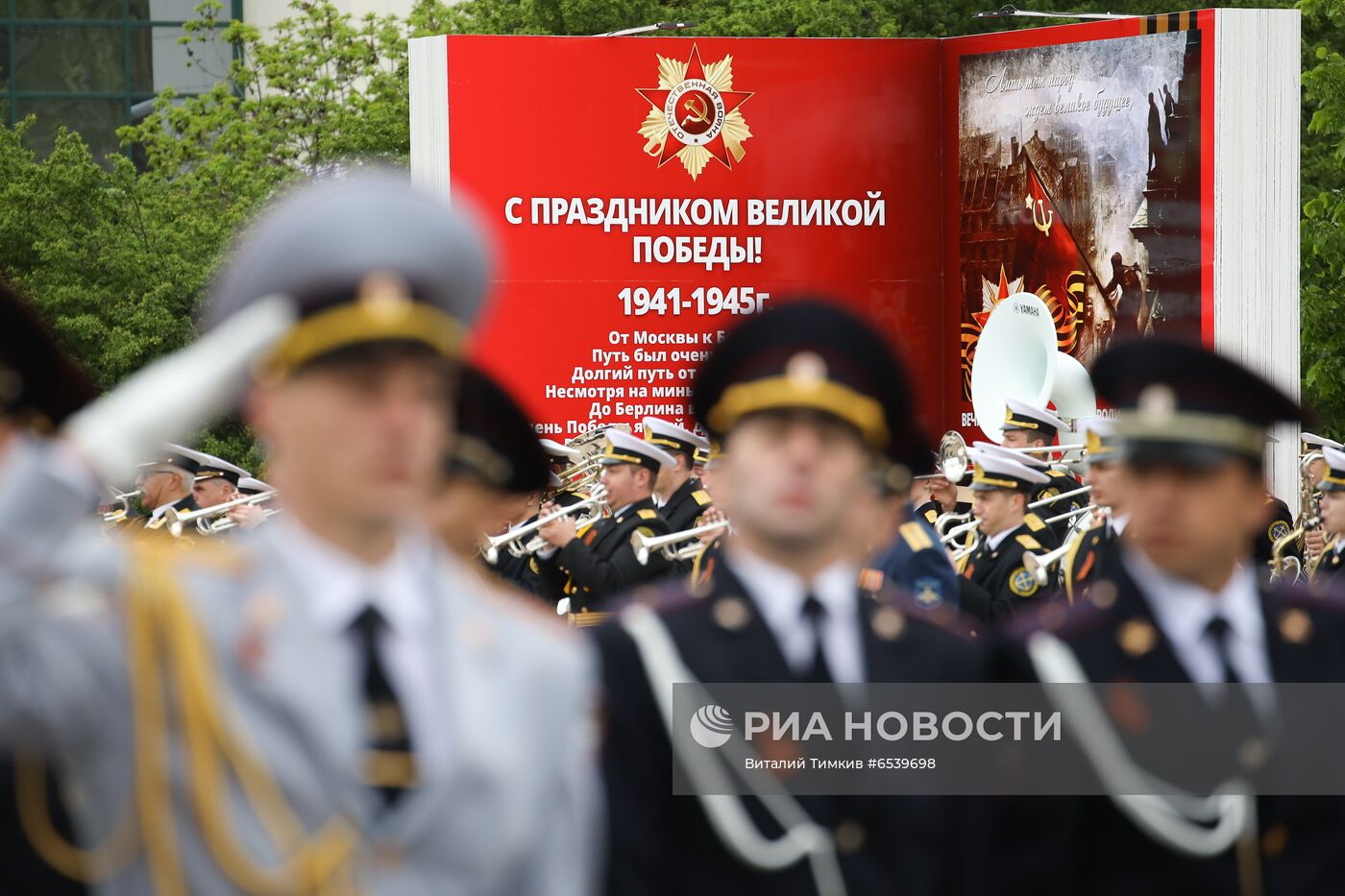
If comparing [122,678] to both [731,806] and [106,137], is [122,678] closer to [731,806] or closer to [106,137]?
[731,806]

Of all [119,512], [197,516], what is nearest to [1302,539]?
[197,516]

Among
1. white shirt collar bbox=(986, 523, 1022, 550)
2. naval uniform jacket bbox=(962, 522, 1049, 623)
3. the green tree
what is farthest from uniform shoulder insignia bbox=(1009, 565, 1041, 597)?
the green tree

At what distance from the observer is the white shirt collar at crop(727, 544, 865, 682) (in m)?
3.12

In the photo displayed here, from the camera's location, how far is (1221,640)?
338 centimetres

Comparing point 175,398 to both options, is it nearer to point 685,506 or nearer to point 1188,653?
point 1188,653

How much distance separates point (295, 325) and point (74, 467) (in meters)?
0.27

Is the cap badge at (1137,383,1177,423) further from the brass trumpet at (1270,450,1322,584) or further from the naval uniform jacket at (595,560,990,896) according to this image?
the brass trumpet at (1270,450,1322,584)

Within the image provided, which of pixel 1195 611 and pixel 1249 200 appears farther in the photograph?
pixel 1249 200

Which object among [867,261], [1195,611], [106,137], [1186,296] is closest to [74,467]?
[1195,611]

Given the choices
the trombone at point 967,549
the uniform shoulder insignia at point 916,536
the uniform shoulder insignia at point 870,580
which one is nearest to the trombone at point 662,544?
the trombone at point 967,549

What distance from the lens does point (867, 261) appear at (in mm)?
19078

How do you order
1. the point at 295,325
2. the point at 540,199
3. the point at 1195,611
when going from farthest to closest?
the point at 540,199
the point at 1195,611
the point at 295,325

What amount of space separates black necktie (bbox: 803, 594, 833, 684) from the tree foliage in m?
17.8

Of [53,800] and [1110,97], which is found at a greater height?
[1110,97]
